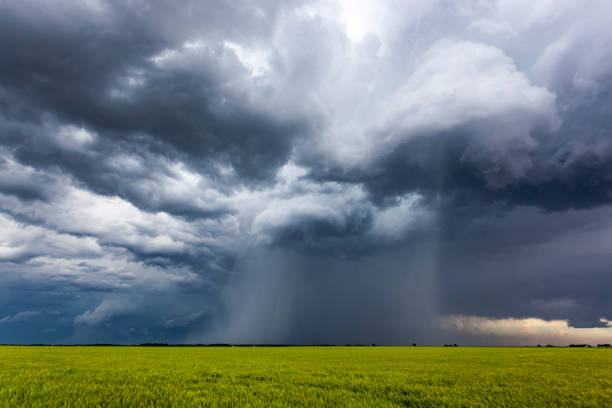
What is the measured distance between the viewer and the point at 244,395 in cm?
1144

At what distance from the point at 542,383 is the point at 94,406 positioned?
18.5 metres

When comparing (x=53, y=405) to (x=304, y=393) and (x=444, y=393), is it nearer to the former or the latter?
(x=304, y=393)

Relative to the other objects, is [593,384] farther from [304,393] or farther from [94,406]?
[94,406]

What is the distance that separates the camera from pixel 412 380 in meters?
16.0

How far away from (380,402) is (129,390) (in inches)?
374

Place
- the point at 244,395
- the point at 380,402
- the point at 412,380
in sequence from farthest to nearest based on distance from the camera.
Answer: the point at 412,380 → the point at 244,395 → the point at 380,402

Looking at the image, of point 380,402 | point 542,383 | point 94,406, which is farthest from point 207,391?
point 542,383

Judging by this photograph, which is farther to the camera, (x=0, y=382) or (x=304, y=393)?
(x=0, y=382)

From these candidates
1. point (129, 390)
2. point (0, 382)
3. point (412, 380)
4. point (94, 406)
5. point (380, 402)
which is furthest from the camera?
point (412, 380)

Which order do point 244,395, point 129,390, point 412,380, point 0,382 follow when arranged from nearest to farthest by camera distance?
point 244,395 → point 129,390 → point 0,382 → point 412,380

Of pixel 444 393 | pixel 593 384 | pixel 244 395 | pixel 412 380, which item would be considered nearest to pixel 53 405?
pixel 244 395

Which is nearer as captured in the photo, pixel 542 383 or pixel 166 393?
pixel 166 393

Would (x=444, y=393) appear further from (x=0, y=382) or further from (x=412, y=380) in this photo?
(x=0, y=382)

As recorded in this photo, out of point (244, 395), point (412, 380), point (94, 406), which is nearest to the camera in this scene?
point (94, 406)
